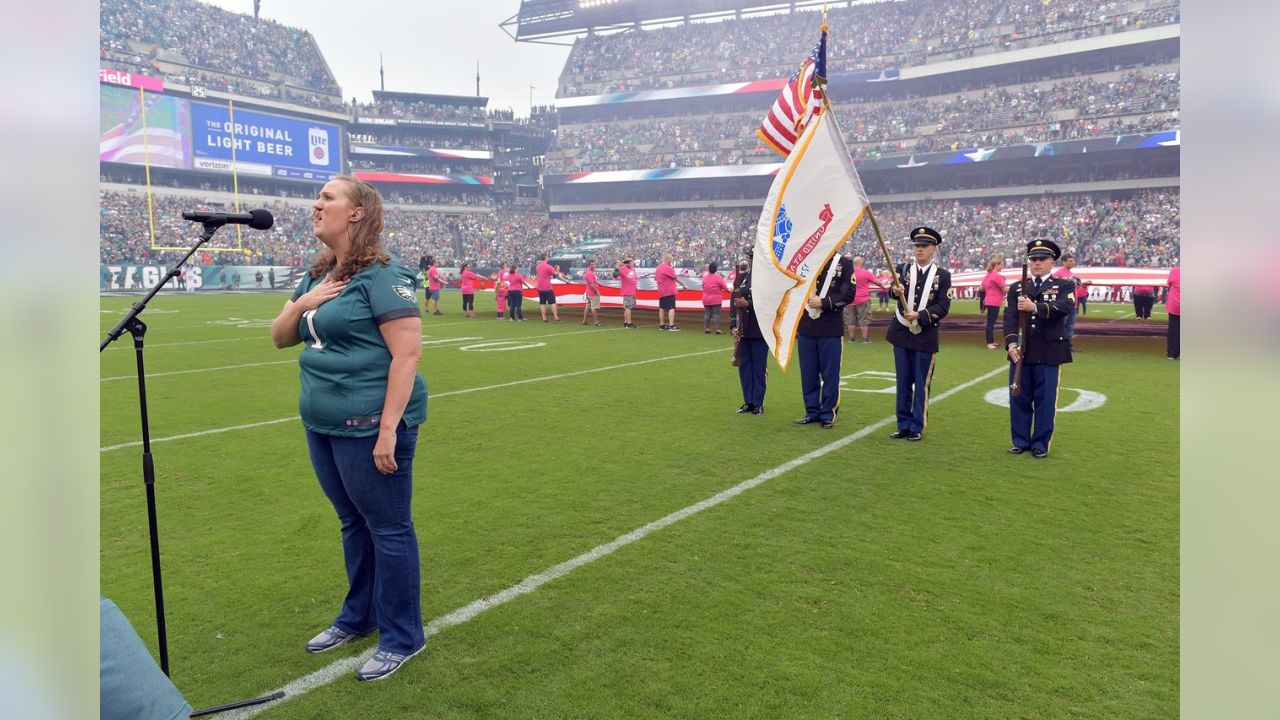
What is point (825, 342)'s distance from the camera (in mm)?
8602

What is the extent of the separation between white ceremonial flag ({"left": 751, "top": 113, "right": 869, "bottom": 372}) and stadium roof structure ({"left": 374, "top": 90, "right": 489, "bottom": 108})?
7078 centimetres

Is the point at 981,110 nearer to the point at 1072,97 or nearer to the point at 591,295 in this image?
the point at 1072,97

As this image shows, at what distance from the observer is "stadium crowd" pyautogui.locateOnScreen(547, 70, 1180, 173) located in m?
46.7

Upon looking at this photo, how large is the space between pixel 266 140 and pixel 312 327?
58.3 meters

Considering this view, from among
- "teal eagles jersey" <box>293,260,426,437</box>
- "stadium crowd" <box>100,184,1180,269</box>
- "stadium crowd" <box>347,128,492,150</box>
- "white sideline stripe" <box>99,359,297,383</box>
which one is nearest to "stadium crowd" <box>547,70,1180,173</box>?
"stadium crowd" <box>100,184,1180,269</box>

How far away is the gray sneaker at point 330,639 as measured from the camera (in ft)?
11.9

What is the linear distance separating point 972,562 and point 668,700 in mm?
2312

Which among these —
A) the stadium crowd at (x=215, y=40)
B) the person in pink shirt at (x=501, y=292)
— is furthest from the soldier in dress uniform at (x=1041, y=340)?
Result: the stadium crowd at (x=215, y=40)

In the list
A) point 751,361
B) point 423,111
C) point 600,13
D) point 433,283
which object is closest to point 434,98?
point 423,111

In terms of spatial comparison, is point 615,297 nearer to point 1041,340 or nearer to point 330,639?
point 1041,340

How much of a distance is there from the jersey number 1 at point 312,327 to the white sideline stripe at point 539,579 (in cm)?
137

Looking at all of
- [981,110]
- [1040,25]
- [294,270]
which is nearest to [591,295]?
[294,270]

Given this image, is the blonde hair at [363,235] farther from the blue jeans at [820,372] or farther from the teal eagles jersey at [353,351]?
the blue jeans at [820,372]

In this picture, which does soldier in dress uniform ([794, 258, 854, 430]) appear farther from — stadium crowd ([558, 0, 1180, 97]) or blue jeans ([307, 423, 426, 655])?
stadium crowd ([558, 0, 1180, 97])
